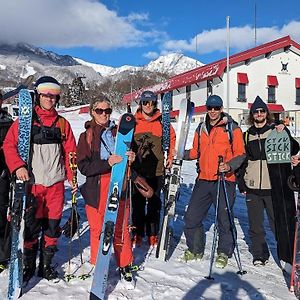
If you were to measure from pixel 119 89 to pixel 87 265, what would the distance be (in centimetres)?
6553

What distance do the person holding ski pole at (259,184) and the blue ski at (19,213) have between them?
2.54 meters

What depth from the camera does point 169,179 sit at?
490cm

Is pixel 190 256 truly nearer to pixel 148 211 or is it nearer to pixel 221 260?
pixel 221 260

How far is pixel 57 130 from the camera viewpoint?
12.2ft

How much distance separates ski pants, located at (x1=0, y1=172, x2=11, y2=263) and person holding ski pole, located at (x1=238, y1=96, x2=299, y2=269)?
2.65 m

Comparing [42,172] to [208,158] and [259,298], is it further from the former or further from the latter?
[259,298]

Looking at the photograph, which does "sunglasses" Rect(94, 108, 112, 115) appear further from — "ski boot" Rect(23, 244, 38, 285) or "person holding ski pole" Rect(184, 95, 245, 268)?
"ski boot" Rect(23, 244, 38, 285)

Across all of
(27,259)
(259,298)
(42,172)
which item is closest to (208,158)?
(259,298)

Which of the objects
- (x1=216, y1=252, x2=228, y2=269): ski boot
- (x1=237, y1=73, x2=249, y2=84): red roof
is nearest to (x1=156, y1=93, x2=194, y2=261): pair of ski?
(x1=216, y1=252, x2=228, y2=269): ski boot

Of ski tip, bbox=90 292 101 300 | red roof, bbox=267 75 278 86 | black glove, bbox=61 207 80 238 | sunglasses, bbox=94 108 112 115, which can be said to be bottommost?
ski tip, bbox=90 292 101 300

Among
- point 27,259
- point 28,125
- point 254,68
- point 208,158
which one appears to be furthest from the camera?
point 254,68

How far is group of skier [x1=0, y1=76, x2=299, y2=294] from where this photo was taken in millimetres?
3670

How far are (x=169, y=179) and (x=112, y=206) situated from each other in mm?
1397

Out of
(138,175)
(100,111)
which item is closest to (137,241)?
(138,175)
